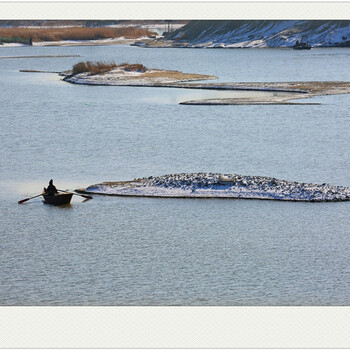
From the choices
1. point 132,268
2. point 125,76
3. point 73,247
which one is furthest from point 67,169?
point 125,76

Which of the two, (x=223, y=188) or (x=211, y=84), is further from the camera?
(x=211, y=84)

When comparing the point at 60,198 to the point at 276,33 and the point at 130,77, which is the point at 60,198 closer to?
the point at 130,77

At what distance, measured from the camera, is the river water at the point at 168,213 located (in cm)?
2731

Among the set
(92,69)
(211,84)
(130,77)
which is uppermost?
(92,69)

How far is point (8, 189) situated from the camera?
42875 mm

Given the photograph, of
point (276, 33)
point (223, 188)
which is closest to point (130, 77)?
point (223, 188)

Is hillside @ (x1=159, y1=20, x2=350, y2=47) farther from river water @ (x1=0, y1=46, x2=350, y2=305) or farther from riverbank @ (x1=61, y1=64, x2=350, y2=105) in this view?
river water @ (x1=0, y1=46, x2=350, y2=305)

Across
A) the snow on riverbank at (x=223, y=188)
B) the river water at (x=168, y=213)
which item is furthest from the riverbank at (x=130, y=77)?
the snow on riverbank at (x=223, y=188)

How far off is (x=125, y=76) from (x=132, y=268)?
8001cm

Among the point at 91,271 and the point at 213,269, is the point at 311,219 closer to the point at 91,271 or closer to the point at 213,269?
the point at 213,269

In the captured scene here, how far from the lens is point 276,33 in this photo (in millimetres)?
183375

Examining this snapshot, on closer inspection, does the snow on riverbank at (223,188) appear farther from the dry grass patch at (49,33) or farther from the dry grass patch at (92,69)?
the dry grass patch at (49,33)

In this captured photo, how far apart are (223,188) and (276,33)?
482ft

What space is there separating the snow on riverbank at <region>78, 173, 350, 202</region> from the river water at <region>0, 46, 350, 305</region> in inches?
33.3
